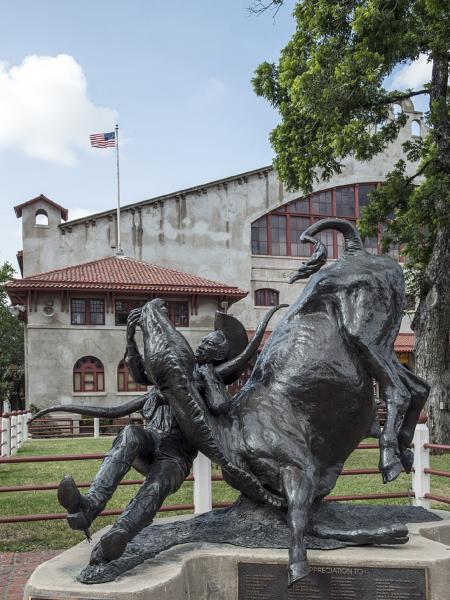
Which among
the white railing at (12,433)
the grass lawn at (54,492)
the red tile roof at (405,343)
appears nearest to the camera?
the grass lawn at (54,492)

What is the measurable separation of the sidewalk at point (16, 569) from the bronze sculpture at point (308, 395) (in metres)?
2.48

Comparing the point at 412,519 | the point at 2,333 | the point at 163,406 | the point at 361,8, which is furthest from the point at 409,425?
the point at 2,333

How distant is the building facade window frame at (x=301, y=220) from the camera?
104 feet

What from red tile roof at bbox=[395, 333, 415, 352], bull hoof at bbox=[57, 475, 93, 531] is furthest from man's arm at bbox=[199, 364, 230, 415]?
red tile roof at bbox=[395, 333, 415, 352]

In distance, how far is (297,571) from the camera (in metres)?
3.11

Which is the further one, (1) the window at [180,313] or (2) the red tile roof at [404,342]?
(2) the red tile roof at [404,342]

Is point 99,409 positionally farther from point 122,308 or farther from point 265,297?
point 265,297

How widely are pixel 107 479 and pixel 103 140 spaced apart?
26.7m

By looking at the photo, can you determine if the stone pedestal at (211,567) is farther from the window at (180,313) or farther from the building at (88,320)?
the window at (180,313)

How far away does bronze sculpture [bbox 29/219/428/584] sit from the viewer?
3.49 meters

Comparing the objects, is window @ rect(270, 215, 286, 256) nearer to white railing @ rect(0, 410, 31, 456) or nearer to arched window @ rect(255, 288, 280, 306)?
arched window @ rect(255, 288, 280, 306)

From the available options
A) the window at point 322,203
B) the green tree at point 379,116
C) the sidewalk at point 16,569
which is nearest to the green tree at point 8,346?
the window at point 322,203

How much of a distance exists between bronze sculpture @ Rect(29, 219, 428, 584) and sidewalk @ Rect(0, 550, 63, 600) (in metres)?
2.48

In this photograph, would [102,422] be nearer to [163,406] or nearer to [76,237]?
[76,237]
